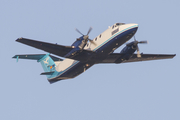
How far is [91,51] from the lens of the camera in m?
26.2

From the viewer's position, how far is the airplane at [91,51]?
25094 millimetres

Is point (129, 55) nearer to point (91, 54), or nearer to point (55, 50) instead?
point (91, 54)

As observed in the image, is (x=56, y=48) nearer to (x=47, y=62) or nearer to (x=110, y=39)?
(x=110, y=39)

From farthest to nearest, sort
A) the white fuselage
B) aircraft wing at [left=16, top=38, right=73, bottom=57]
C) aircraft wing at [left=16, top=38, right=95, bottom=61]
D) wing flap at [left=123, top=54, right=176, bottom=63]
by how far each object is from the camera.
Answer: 1. wing flap at [left=123, top=54, right=176, bottom=63]
2. aircraft wing at [left=16, top=38, right=95, bottom=61]
3. aircraft wing at [left=16, top=38, right=73, bottom=57]
4. the white fuselage

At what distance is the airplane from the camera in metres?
25.1

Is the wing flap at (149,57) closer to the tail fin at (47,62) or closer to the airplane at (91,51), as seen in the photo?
the airplane at (91,51)

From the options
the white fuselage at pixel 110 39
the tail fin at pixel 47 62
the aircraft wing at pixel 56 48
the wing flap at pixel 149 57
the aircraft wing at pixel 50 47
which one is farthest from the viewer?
the tail fin at pixel 47 62

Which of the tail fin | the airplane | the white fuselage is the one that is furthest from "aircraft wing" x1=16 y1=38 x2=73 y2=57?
the tail fin

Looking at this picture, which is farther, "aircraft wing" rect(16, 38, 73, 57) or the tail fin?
the tail fin

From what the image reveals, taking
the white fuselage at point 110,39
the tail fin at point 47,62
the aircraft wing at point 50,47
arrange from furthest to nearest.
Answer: the tail fin at point 47,62 → the aircraft wing at point 50,47 → the white fuselage at point 110,39

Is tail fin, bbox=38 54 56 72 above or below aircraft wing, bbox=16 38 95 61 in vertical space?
below

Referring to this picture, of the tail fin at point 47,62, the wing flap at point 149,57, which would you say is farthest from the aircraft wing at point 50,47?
the wing flap at point 149,57

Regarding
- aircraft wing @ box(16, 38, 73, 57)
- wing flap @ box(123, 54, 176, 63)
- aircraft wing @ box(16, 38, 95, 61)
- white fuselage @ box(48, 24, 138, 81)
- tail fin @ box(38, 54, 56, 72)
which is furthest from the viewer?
tail fin @ box(38, 54, 56, 72)

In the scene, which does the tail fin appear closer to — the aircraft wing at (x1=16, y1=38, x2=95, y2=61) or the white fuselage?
the aircraft wing at (x1=16, y1=38, x2=95, y2=61)
